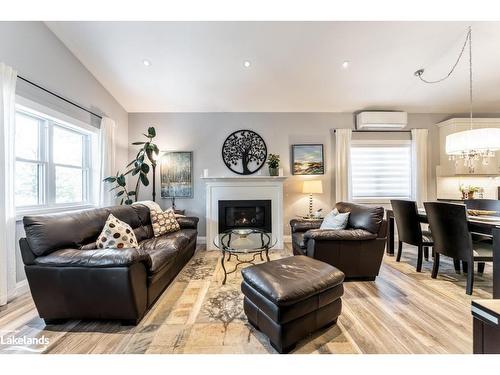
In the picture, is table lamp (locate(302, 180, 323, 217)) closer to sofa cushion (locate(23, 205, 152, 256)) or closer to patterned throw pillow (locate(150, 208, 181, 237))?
patterned throw pillow (locate(150, 208, 181, 237))

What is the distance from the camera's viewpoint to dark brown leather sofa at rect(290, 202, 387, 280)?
8.28 ft

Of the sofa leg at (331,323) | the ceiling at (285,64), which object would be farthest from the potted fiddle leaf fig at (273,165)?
the sofa leg at (331,323)

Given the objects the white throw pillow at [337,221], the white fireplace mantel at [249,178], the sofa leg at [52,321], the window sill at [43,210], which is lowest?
the sofa leg at [52,321]

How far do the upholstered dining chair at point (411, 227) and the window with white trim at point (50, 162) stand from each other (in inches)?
189

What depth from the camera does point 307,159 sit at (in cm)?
458

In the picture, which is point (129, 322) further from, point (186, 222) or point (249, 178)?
point (249, 178)

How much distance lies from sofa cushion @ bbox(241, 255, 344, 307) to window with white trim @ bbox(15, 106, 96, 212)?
282 cm

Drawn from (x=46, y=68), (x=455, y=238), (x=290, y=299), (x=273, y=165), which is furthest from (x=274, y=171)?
(x=46, y=68)

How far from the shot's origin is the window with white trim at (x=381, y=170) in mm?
4602

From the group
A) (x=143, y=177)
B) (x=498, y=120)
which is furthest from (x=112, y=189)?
(x=498, y=120)

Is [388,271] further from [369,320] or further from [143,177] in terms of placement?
[143,177]

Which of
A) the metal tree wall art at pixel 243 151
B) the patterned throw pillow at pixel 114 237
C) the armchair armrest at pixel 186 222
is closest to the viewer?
the patterned throw pillow at pixel 114 237

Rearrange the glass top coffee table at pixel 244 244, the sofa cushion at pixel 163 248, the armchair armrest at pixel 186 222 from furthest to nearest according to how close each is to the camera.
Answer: the armchair armrest at pixel 186 222 → the glass top coffee table at pixel 244 244 → the sofa cushion at pixel 163 248

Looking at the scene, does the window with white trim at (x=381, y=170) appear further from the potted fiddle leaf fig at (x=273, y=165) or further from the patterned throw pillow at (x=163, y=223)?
the patterned throw pillow at (x=163, y=223)
